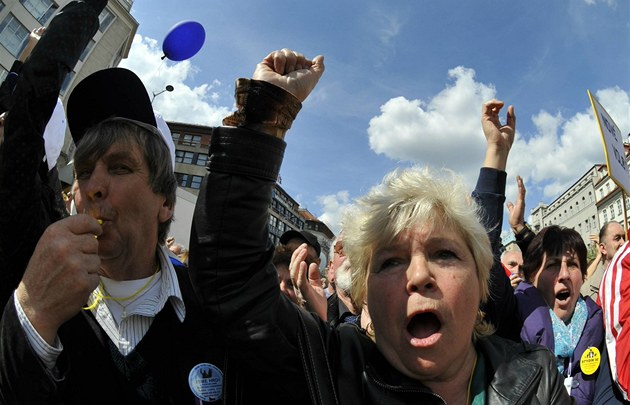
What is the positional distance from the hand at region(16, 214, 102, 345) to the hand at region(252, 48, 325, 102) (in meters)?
Result: 0.63

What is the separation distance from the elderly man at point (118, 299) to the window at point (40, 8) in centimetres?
3455

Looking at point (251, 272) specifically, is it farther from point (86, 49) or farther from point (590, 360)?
point (86, 49)

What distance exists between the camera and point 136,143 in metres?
1.55

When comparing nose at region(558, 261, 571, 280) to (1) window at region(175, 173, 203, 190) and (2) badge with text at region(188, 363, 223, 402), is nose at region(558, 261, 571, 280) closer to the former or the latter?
(2) badge with text at region(188, 363, 223, 402)

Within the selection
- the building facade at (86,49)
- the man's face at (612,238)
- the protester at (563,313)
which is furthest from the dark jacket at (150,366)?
the building facade at (86,49)

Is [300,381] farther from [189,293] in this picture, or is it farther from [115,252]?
[115,252]

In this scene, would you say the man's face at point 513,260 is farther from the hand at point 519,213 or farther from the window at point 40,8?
the window at point 40,8

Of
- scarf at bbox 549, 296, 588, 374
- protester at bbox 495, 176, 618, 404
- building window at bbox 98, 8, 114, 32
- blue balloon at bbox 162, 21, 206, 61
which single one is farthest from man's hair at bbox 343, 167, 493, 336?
building window at bbox 98, 8, 114, 32

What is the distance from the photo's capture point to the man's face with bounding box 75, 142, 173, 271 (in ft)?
4.68

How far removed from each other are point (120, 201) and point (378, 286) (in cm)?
89

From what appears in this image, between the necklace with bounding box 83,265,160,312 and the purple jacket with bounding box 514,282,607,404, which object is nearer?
the necklace with bounding box 83,265,160,312

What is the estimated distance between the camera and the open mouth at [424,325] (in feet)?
4.42

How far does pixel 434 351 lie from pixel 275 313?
19.8 inches

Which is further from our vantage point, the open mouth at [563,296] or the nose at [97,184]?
the open mouth at [563,296]
